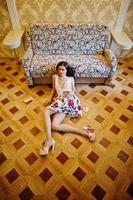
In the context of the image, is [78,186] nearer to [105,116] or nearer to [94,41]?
[105,116]

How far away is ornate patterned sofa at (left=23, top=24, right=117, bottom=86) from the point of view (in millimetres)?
2254

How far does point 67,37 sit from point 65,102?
1.19 metres

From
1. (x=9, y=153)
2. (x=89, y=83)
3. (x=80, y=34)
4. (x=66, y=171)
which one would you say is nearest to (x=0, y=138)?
(x=9, y=153)

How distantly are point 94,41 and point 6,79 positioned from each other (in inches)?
64.5

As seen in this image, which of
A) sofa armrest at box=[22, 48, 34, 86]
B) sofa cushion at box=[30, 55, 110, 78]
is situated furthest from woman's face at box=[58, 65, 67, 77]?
sofa armrest at box=[22, 48, 34, 86]

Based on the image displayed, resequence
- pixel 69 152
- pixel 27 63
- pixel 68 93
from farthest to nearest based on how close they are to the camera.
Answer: pixel 27 63 → pixel 68 93 → pixel 69 152

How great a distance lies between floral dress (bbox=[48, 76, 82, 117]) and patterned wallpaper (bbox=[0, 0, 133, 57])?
4.29 feet

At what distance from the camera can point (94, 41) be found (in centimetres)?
248

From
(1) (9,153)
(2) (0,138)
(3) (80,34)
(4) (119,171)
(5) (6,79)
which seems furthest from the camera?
(5) (6,79)

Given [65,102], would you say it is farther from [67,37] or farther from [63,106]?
[67,37]

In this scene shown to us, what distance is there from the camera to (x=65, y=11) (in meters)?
2.52

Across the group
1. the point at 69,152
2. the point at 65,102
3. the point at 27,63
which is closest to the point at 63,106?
the point at 65,102

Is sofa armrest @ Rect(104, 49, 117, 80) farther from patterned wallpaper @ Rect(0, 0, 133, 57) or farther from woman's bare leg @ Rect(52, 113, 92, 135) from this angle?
woman's bare leg @ Rect(52, 113, 92, 135)

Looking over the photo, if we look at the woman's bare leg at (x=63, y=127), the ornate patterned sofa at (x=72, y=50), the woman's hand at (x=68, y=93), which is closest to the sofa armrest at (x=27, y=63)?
the ornate patterned sofa at (x=72, y=50)
